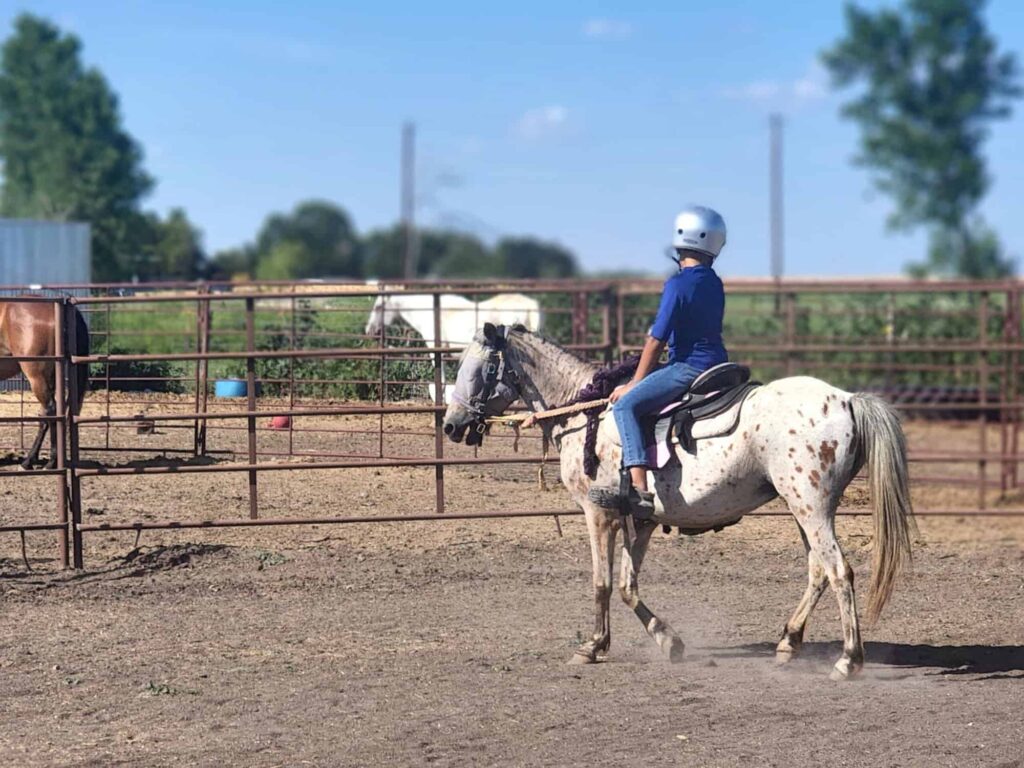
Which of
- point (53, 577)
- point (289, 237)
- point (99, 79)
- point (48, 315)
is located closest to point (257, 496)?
point (53, 577)

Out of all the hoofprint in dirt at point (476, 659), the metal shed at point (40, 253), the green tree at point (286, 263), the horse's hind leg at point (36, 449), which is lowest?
the hoofprint in dirt at point (476, 659)

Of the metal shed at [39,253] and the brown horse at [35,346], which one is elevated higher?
the metal shed at [39,253]

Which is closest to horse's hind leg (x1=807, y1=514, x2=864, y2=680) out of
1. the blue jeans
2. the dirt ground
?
the dirt ground

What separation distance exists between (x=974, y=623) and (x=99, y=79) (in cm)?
4238

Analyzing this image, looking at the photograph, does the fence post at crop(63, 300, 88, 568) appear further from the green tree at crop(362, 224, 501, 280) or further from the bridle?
the green tree at crop(362, 224, 501, 280)

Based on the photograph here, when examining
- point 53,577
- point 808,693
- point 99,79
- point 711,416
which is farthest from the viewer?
point 99,79

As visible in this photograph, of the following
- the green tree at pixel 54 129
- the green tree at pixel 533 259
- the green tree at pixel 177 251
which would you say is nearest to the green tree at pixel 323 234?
the green tree at pixel 533 259

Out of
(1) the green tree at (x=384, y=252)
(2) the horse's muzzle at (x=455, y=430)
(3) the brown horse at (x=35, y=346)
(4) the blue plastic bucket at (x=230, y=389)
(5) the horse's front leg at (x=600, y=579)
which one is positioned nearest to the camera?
(5) the horse's front leg at (x=600, y=579)

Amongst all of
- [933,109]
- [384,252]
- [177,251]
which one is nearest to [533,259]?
[384,252]

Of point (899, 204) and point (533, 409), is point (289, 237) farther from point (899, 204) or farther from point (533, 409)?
point (533, 409)

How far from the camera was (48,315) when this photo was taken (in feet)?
34.8

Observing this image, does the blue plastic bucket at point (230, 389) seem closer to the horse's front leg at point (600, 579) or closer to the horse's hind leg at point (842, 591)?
the horse's front leg at point (600, 579)

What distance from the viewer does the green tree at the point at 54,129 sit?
38.1 metres

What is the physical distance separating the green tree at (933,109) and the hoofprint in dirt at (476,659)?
129 feet
